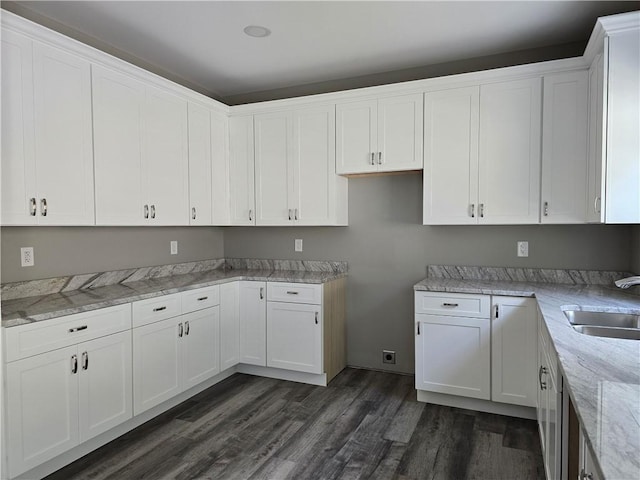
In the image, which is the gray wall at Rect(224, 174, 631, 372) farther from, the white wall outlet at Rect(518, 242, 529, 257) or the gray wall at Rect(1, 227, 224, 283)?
the gray wall at Rect(1, 227, 224, 283)

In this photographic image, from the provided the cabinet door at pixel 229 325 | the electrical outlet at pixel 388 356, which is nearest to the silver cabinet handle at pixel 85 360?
the cabinet door at pixel 229 325

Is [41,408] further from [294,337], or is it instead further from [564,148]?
[564,148]

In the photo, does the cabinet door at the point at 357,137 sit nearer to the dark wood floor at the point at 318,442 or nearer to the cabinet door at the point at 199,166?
the cabinet door at the point at 199,166

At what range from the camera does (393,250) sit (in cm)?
372

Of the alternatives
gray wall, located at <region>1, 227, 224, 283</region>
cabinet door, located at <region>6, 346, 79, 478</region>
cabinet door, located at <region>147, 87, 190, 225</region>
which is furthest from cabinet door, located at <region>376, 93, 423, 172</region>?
cabinet door, located at <region>6, 346, 79, 478</region>

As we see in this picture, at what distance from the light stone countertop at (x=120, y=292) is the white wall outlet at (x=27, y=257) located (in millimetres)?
211

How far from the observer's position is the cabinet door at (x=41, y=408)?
6.60 ft

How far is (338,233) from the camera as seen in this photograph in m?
3.93

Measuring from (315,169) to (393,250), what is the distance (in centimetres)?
99

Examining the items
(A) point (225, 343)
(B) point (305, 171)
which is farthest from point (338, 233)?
(A) point (225, 343)

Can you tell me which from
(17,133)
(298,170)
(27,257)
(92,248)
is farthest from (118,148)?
(298,170)

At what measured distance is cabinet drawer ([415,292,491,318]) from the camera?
2902 millimetres

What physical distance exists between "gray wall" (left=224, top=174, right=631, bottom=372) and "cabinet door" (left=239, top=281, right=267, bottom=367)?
64cm

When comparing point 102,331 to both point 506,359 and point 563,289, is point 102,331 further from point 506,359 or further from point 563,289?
point 563,289
